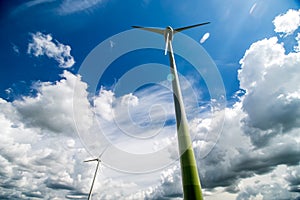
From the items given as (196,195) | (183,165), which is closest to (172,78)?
(183,165)

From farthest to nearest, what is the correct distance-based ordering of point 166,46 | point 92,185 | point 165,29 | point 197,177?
point 92,185, point 165,29, point 166,46, point 197,177

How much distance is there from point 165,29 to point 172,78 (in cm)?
1838

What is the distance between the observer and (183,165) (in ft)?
91.7

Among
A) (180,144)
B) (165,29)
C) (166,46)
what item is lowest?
(180,144)

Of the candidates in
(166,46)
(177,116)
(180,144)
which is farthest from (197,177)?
(166,46)

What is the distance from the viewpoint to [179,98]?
116ft

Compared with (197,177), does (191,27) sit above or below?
above

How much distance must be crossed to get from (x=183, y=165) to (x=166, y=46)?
2948 cm

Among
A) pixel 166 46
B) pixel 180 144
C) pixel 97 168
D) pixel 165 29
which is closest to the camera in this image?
pixel 180 144

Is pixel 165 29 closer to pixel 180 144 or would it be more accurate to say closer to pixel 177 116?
pixel 177 116

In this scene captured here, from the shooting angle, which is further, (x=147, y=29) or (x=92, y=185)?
(x=92, y=185)

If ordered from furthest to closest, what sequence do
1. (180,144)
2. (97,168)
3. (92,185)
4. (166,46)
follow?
(97,168) < (92,185) < (166,46) < (180,144)

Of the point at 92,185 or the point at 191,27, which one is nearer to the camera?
the point at 191,27

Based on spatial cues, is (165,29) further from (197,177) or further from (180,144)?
(197,177)
